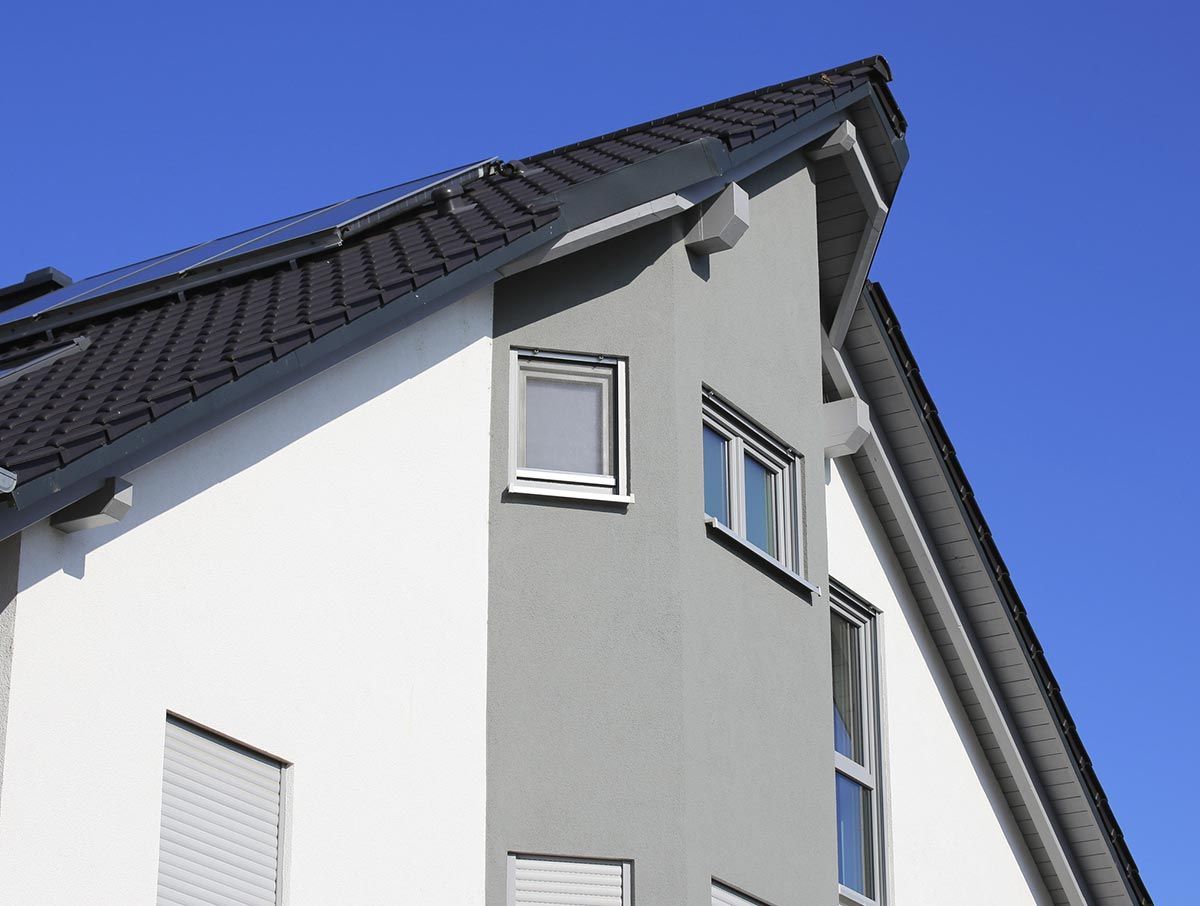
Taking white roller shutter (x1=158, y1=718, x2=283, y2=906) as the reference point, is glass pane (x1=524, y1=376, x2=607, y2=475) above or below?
above

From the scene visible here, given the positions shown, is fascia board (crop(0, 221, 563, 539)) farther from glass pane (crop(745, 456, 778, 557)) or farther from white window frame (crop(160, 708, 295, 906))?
glass pane (crop(745, 456, 778, 557))

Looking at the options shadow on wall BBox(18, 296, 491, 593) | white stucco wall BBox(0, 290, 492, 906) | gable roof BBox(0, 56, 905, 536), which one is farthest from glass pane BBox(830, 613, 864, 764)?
shadow on wall BBox(18, 296, 491, 593)

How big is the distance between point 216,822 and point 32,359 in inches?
128

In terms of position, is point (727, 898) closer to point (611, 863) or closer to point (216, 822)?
→ point (611, 863)

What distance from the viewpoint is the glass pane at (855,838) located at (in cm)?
1548

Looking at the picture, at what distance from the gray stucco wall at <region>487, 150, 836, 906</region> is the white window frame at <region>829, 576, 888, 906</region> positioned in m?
2.43

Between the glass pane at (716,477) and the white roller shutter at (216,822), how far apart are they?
4042 mm

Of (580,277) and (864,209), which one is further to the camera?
(864,209)

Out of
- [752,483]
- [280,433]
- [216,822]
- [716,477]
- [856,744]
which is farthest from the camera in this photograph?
[856,744]

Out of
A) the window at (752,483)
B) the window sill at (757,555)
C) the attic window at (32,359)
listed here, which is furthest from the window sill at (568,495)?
the attic window at (32,359)

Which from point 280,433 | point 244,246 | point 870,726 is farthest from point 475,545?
point 870,726

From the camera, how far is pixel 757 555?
13.0 metres

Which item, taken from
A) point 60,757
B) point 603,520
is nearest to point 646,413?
point 603,520

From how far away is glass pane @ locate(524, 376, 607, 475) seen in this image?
1247 cm
